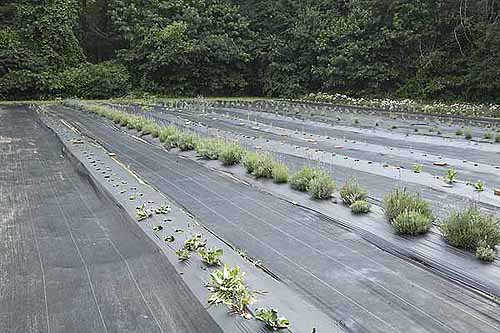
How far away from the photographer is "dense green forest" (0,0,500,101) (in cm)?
1427

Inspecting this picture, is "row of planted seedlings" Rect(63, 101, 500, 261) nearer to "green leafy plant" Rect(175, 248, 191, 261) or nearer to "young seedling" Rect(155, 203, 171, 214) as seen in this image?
"young seedling" Rect(155, 203, 171, 214)

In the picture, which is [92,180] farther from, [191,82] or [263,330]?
[191,82]

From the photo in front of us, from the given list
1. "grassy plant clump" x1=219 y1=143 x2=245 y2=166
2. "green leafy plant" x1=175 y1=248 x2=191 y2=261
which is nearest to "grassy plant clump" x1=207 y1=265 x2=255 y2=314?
"green leafy plant" x1=175 y1=248 x2=191 y2=261

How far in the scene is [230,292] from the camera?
6.94ft

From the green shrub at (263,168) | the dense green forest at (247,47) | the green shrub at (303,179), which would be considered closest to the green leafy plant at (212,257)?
the green shrub at (303,179)

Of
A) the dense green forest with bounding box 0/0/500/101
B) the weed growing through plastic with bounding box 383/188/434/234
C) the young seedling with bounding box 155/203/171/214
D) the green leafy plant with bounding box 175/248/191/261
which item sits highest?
the dense green forest with bounding box 0/0/500/101

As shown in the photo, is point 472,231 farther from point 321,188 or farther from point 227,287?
point 227,287

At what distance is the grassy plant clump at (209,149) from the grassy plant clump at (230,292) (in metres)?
3.38

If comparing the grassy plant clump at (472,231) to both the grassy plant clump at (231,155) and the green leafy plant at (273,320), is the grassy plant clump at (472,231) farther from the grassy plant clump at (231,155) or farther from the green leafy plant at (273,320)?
the grassy plant clump at (231,155)

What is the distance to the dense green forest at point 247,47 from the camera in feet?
46.8

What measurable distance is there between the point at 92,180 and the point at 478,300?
144 inches

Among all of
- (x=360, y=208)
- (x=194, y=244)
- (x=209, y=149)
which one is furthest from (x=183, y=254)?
(x=209, y=149)

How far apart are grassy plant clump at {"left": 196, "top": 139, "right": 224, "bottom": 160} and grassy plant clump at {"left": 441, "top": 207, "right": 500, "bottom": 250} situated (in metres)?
3.21

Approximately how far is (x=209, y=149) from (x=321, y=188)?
2201 millimetres
